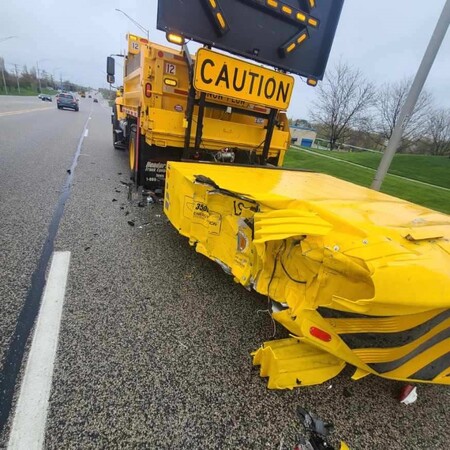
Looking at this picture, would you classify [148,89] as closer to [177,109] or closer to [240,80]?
[177,109]

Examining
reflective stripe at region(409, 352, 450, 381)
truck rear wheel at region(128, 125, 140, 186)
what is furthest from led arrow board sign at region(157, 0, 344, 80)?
reflective stripe at region(409, 352, 450, 381)

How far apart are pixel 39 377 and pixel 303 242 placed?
1699mm

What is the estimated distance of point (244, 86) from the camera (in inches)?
157

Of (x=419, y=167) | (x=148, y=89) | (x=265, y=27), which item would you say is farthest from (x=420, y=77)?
(x=419, y=167)

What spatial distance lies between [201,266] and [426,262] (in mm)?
2108

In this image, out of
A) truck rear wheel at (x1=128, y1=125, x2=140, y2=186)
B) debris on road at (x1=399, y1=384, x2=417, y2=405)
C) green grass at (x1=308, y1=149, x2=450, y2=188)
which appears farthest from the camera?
green grass at (x1=308, y1=149, x2=450, y2=188)

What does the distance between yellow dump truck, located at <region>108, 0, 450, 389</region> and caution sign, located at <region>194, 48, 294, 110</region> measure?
0.01 meters

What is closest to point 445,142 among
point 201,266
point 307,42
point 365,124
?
point 365,124

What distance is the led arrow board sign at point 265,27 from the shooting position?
3.55 metres

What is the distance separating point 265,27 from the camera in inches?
158

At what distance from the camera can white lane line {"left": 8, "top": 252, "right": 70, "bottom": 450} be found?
1.42 metres

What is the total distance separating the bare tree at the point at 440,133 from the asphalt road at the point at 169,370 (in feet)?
148

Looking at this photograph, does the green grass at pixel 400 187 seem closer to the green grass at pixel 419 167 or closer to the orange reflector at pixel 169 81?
the green grass at pixel 419 167

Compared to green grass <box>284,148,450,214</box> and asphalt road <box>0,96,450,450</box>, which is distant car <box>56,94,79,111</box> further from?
asphalt road <box>0,96,450,450</box>
